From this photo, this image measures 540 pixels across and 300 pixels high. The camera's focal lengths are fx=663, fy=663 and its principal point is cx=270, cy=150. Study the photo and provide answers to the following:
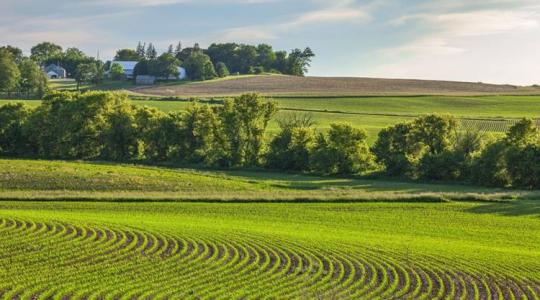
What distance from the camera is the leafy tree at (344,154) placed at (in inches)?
3098

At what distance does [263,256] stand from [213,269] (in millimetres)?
3652

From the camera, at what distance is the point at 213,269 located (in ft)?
87.9

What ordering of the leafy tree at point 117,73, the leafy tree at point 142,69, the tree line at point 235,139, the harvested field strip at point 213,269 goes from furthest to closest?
the leafy tree at point 117,73
the leafy tree at point 142,69
the tree line at point 235,139
the harvested field strip at point 213,269

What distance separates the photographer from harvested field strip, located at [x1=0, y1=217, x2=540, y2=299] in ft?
77.7

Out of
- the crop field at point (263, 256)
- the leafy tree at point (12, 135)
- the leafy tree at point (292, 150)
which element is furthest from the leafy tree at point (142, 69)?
the crop field at point (263, 256)

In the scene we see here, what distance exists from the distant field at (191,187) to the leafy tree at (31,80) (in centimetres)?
8567

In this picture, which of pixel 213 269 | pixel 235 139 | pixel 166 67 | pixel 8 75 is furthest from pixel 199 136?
pixel 166 67

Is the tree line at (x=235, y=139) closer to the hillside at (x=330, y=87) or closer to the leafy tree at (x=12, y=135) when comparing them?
the leafy tree at (x=12, y=135)

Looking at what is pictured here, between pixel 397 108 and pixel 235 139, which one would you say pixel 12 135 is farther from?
pixel 397 108

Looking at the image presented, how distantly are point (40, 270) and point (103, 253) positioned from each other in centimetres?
382

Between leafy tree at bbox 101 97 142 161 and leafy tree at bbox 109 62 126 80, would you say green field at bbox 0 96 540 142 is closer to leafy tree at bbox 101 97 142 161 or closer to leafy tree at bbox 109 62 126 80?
leafy tree at bbox 101 97 142 161

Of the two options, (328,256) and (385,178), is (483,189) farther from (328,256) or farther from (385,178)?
(328,256)

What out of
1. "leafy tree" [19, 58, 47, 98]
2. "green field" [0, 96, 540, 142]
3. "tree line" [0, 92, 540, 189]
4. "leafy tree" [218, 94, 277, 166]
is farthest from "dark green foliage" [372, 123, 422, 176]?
"leafy tree" [19, 58, 47, 98]

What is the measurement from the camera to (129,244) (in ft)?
101
